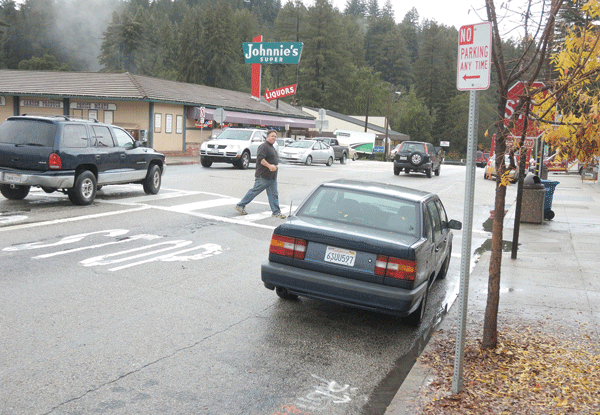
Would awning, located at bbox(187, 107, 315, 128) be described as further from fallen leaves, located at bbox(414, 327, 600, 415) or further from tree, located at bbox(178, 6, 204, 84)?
tree, located at bbox(178, 6, 204, 84)

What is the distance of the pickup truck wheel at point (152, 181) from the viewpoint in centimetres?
1505

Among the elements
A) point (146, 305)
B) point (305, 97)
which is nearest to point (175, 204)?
point (146, 305)

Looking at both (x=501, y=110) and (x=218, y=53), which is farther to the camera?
(x=218, y=53)

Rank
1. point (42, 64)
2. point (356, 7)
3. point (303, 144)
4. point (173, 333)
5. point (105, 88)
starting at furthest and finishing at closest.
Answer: point (356, 7)
point (42, 64)
point (105, 88)
point (303, 144)
point (173, 333)

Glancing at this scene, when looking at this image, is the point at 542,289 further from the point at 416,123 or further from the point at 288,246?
the point at 416,123

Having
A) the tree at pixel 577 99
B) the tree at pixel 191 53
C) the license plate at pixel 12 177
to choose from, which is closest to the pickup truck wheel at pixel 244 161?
the license plate at pixel 12 177

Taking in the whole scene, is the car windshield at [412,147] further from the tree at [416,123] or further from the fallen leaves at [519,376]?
the tree at [416,123]

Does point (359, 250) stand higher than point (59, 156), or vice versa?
point (59, 156)

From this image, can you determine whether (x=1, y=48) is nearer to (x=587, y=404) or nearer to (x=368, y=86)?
(x=368, y=86)

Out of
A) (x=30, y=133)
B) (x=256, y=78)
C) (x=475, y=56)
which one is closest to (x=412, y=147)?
(x=30, y=133)

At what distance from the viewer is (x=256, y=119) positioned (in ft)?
153

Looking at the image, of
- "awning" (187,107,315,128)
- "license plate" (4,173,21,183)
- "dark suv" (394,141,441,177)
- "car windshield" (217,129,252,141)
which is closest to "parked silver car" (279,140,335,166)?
"car windshield" (217,129,252,141)

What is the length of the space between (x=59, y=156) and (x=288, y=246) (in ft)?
25.1

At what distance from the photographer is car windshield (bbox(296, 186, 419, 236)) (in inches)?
244
